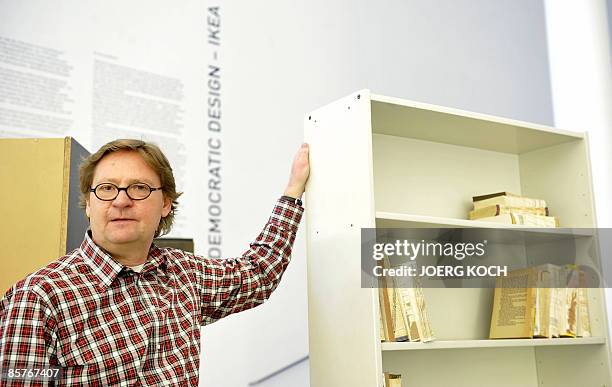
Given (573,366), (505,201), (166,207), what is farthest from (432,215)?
(166,207)

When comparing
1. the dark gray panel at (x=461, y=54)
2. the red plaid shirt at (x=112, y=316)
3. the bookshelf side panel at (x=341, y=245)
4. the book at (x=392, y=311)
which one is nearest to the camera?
the red plaid shirt at (x=112, y=316)

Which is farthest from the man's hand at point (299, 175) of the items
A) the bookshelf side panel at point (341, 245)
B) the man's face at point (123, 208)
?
the man's face at point (123, 208)

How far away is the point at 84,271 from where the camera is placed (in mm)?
1577

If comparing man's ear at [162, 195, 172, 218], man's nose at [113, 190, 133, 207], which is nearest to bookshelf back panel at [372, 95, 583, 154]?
man's ear at [162, 195, 172, 218]

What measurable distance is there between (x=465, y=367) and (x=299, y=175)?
38.8 inches

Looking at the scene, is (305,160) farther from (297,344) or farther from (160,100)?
(297,344)

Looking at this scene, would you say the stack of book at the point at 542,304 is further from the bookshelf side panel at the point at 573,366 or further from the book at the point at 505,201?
the book at the point at 505,201

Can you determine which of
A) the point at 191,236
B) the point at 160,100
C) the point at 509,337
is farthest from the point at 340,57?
the point at 509,337

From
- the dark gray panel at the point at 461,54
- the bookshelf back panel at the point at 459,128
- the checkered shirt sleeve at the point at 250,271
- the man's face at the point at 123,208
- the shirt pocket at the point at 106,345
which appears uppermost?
the dark gray panel at the point at 461,54

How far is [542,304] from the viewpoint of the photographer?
93.6 inches

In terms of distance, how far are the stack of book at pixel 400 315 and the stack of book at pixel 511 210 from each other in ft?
1.74

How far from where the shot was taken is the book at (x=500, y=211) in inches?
95.7

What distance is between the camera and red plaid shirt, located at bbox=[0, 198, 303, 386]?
143 centimetres

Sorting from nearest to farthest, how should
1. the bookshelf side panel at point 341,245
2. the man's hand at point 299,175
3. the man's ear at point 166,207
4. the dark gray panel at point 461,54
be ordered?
the man's ear at point 166,207
the bookshelf side panel at point 341,245
the man's hand at point 299,175
the dark gray panel at point 461,54
